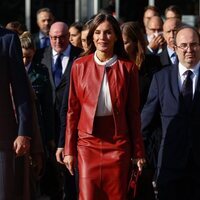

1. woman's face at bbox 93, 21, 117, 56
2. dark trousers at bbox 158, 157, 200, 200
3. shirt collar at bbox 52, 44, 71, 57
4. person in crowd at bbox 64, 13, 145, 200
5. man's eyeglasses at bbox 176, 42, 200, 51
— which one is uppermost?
woman's face at bbox 93, 21, 117, 56

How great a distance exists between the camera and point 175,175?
6.78 metres

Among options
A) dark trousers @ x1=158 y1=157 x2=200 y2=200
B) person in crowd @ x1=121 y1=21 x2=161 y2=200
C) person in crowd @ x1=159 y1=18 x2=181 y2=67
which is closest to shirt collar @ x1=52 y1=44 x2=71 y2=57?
person in crowd @ x1=159 y1=18 x2=181 y2=67

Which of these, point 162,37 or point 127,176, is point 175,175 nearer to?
point 127,176

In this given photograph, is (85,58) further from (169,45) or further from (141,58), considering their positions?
(169,45)

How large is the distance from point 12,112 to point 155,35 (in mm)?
4928

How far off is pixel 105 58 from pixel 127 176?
972 mm

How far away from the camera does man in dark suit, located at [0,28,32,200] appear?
236 inches

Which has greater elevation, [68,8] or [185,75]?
[68,8]

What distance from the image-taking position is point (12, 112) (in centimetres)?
614

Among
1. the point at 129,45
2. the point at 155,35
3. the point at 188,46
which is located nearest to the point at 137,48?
the point at 129,45

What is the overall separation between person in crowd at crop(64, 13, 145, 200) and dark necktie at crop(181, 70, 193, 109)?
56 centimetres

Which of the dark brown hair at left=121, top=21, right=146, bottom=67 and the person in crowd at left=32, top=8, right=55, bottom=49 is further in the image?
the person in crowd at left=32, top=8, right=55, bottom=49

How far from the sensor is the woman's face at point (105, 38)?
257 inches

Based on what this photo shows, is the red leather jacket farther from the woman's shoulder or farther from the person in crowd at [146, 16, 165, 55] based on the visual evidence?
the person in crowd at [146, 16, 165, 55]
